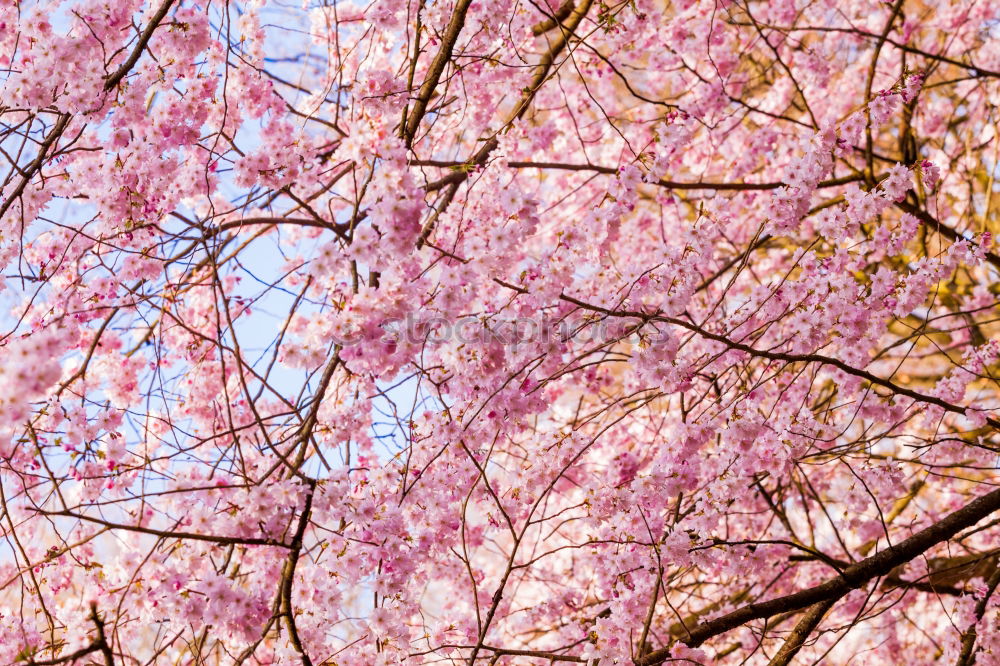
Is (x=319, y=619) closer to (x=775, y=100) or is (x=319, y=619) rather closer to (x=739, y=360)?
(x=739, y=360)

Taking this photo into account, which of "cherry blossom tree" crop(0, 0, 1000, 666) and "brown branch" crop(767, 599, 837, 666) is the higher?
"cherry blossom tree" crop(0, 0, 1000, 666)

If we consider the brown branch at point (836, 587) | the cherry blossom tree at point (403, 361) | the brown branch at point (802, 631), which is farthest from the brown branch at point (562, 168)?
the brown branch at point (802, 631)

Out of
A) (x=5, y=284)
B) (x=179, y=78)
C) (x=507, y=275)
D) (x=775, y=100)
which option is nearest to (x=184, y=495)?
(x=5, y=284)

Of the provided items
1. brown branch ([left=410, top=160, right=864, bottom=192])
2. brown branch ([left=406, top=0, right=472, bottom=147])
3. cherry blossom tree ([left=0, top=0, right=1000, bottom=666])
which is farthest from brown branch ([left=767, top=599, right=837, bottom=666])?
brown branch ([left=406, top=0, right=472, bottom=147])

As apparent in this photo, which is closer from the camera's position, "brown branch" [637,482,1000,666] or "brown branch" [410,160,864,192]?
"brown branch" [637,482,1000,666]

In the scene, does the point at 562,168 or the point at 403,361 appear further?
the point at 562,168

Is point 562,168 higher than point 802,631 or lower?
higher

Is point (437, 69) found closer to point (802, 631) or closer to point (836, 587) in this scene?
point (836, 587)

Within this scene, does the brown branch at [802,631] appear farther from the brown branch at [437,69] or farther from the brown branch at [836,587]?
the brown branch at [437,69]

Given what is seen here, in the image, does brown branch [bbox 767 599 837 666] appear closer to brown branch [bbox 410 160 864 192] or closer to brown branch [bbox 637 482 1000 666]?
brown branch [bbox 637 482 1000 666]

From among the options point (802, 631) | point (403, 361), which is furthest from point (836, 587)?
point (403, 361)

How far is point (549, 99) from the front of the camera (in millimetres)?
6785

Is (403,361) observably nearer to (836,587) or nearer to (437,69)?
(437,69)

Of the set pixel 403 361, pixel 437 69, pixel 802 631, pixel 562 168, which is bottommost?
pixel 802 631
